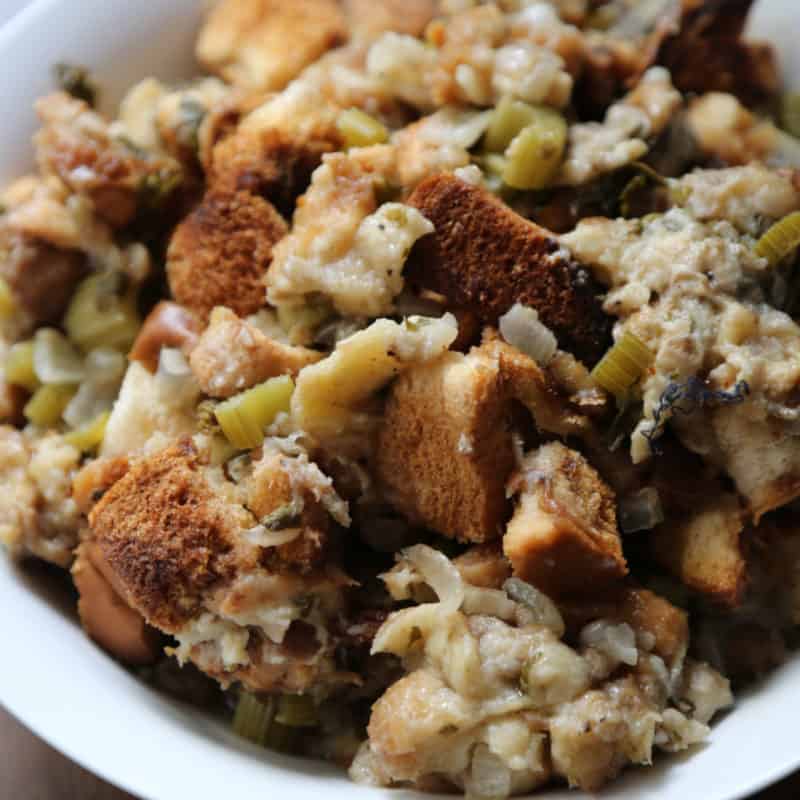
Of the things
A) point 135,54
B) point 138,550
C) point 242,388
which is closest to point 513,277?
point 242,388

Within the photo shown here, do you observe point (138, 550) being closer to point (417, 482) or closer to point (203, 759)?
point (203, 759)

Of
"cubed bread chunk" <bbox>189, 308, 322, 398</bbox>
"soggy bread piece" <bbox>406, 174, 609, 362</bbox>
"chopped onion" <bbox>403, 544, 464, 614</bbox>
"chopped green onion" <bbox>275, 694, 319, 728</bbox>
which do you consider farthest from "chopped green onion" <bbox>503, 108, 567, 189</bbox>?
"chopped green onion" <bbox>275, 694, 319, 728</bbox>

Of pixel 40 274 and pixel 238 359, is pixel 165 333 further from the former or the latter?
pixel 40 274

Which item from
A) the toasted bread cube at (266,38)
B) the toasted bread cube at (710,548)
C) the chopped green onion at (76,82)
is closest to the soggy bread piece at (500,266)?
the toasted bread cube at (710,548)

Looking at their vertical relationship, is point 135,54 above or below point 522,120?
above

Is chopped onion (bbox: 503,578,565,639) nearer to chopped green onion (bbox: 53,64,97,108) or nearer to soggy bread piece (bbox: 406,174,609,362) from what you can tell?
soggy bread piece (bbox: 406,174,609,362)

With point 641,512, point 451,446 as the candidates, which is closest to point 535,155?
point 451,446

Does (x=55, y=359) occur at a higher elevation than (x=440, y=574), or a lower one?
higher
